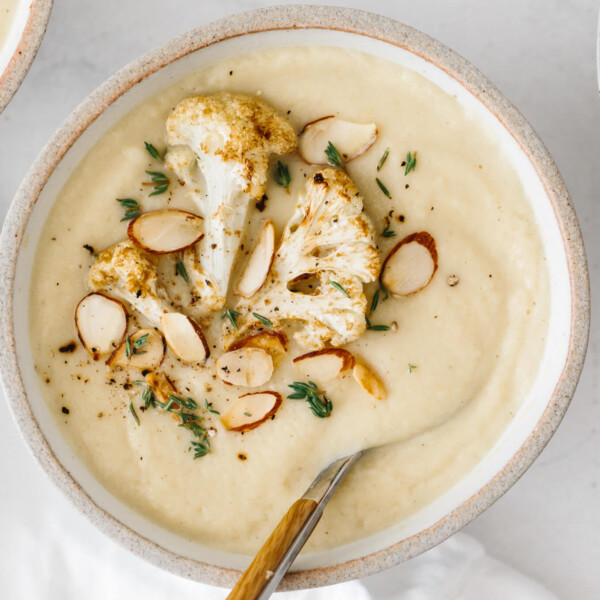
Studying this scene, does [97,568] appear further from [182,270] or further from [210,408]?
[182,270]

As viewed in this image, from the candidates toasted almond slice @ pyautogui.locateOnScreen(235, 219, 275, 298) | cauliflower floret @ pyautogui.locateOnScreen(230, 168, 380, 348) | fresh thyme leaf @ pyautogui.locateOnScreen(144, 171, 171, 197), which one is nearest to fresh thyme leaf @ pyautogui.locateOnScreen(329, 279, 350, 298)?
cauliflower floret @ pyautogui.locateOnScreen(230, 168, 380, 348)

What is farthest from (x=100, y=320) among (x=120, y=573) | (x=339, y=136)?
(x=120, y=573)

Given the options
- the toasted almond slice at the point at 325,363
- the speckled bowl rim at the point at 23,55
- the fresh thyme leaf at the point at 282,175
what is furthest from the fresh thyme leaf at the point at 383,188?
the speckled bowl rim at the point at 23,55

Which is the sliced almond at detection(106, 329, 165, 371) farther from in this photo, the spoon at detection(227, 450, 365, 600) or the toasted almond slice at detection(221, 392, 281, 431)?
the spoon at detection(227, 450, 365, 600)

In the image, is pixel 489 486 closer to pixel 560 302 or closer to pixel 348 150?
pixel 560 302

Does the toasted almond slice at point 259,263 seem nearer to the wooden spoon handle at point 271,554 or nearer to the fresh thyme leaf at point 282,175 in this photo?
the fresh thyme leaf at point 282,175

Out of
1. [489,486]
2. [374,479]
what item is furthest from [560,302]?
[374,479]
